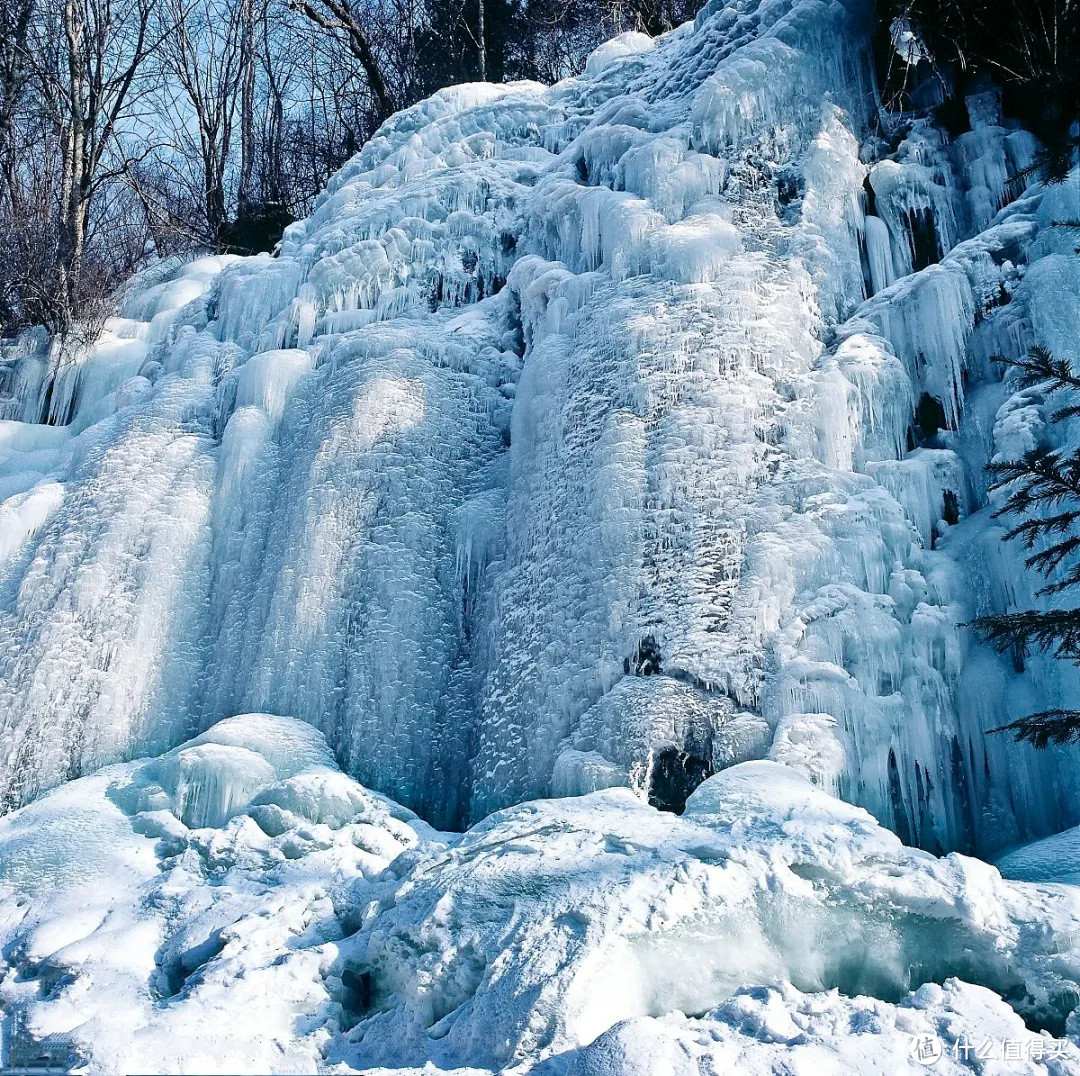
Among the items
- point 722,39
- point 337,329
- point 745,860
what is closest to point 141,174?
point 337,329

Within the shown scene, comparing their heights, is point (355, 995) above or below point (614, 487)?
below

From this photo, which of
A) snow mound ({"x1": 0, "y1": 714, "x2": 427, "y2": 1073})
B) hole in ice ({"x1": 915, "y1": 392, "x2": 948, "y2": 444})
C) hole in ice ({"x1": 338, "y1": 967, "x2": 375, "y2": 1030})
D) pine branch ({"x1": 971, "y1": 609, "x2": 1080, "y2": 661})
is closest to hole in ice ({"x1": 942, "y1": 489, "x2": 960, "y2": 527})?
hole in ice ({"x1": 915, "y1": 392, "x2": 948, "y2": 444})

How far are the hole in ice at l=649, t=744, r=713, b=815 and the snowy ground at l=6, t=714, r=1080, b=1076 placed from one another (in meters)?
0.45

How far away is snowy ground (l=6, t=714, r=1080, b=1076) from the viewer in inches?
120

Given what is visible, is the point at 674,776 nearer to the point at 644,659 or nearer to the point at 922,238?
the point at 644,659

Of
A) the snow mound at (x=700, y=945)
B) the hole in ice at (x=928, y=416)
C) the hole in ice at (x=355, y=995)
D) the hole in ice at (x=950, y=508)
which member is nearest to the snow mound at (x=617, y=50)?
the hole in ice at (x=928, y=416)

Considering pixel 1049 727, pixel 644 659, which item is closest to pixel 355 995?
pixel 644 659

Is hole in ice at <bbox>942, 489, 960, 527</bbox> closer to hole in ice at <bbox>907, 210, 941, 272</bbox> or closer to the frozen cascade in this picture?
the frozen cascade

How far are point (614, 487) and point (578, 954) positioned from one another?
2.77m

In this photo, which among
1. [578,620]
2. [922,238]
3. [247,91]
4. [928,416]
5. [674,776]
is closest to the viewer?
[674,776]

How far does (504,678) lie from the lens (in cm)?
558

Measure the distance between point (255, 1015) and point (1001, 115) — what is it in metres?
6.39

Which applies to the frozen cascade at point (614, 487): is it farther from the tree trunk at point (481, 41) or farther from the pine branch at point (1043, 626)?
the tree trunk at point (481, 41)

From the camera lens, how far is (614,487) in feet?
18.4
